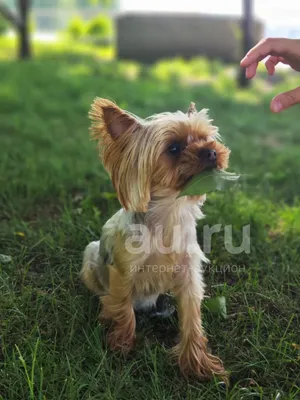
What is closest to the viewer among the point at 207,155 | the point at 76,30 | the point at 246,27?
the point at 207,155

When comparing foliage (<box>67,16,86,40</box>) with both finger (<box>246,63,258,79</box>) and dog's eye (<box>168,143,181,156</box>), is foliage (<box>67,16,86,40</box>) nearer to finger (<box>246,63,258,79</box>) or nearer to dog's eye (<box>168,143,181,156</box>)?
finger (<box>246,63,258,79</box>)

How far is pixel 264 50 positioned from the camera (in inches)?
105

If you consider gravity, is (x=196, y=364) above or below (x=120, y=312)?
below

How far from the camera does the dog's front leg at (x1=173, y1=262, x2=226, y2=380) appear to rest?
2.54 meters

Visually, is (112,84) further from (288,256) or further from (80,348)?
(80,348)

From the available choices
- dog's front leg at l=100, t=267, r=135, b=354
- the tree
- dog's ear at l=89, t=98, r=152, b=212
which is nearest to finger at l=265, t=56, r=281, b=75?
dog's ear at l=89, t=98, r=152, b=212

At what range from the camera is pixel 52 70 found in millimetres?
10711

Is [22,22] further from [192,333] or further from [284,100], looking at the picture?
[192,333]

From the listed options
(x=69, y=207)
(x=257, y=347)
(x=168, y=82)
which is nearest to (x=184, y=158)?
(x=257, y=347)

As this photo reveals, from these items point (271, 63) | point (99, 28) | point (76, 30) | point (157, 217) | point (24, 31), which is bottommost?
point (76, 30)

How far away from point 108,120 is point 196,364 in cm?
121

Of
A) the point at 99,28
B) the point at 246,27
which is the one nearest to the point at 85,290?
the point at 246,27

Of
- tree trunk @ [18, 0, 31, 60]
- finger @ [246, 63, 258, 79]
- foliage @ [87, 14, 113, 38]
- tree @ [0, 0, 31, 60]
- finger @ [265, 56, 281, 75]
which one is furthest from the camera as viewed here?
foliage @ [87, 14, 113, 38]

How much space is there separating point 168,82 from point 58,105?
3.78 meters
